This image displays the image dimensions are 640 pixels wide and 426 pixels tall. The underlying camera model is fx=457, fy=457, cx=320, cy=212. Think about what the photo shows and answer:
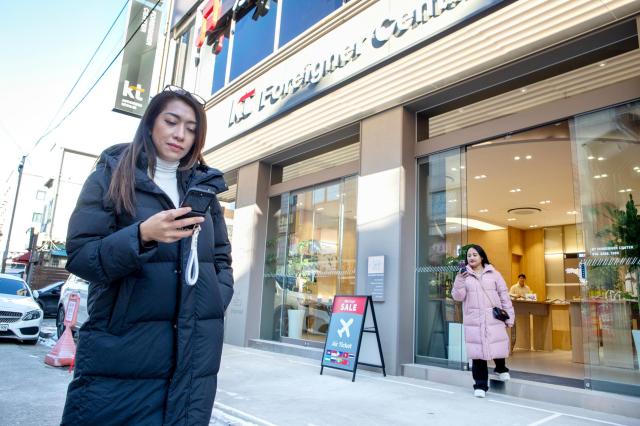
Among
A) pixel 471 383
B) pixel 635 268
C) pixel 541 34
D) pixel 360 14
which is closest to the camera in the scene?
pixel 635 268

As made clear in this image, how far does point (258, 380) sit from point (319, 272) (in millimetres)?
3217

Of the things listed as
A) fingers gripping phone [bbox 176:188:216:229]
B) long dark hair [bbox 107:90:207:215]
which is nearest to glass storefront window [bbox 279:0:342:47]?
long dark hair [bbox 107:90:207:215]

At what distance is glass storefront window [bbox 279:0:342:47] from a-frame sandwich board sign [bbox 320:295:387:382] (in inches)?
216

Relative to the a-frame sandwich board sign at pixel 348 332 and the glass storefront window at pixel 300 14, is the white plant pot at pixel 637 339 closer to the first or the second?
the a-frame sandwich board sign at pixel 348 332

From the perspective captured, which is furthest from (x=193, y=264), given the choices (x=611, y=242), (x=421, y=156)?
(x=421, y=156)

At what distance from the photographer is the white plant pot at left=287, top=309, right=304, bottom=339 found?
8998 millimetres

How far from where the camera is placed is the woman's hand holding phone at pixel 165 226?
4.02 ft

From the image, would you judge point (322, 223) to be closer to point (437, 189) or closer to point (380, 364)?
point (437, 189)

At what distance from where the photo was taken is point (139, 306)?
52.5 inches

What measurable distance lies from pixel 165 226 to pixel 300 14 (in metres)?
9.25

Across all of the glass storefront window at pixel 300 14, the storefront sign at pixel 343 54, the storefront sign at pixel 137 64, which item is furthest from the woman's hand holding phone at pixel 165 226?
the storefront sign at pixel 137 64

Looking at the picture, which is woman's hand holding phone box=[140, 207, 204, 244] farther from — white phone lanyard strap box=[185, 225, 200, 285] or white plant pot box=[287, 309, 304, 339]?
white plant pot box=[287, 309, 304, 339]

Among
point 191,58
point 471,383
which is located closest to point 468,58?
point 471,383

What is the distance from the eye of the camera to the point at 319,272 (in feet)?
28.9
